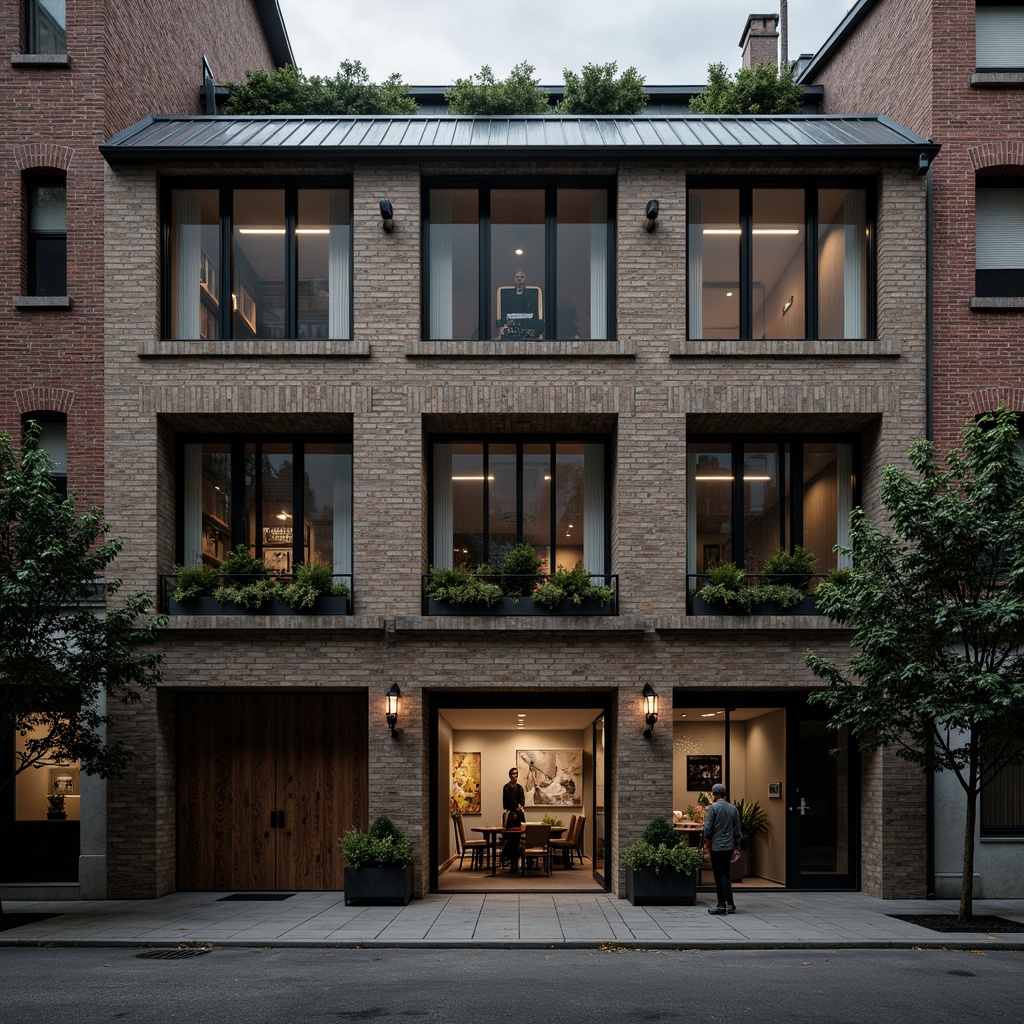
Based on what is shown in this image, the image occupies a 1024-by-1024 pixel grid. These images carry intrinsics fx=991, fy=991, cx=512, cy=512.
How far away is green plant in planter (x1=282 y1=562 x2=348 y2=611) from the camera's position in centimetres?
1644

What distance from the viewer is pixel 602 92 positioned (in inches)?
878

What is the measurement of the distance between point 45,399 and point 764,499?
41.8ft

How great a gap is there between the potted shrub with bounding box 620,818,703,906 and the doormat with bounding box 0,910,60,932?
8683 millimetres

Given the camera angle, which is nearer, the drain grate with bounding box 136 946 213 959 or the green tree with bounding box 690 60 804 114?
the drain grate with bounding box 136 946 213 959

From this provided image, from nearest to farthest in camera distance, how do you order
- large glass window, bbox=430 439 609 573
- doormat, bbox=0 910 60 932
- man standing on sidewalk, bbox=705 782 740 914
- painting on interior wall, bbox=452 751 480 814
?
1. doormat, bbox=0 910 60 932
2. man standing on sidewalk, bbox=705 782 740 914
3. large glass window, bbox=430 439 609 573
4. painting on interior wall, bbox=452 751 480 814

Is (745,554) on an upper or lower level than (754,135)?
lower

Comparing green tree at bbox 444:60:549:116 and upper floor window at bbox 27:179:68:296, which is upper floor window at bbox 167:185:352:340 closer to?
upper floor window at bbox 27:179:68:296

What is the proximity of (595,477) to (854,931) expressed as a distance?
27.7 ft

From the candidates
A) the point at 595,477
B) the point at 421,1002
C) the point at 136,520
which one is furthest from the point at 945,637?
the point at 136,520

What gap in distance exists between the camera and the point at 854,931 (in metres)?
13.2

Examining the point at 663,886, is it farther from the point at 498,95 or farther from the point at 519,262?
the point at 498,95

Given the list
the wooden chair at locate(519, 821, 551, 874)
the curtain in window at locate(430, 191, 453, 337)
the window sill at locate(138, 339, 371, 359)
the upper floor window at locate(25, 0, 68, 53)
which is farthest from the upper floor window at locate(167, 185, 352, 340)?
the wooden chair at locate(519, 821, 551, 874)

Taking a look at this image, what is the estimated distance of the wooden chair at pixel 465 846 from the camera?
66.1 ft

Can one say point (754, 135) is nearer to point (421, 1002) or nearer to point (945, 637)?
point (945, 637)
